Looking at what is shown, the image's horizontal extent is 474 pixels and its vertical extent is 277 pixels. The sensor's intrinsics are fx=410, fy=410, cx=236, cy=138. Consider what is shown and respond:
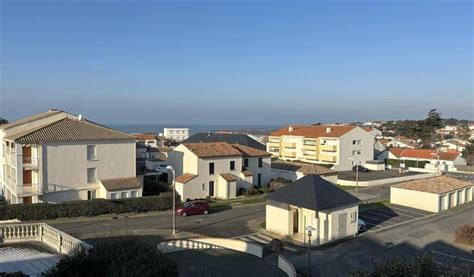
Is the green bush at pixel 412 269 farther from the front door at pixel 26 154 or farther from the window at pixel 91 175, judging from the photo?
the front door at pixel 26 154

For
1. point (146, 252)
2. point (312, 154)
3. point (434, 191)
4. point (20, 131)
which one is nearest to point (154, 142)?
point (312, 154)

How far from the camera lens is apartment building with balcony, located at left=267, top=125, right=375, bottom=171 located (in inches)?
2808

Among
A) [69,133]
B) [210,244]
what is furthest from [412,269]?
[69,133]

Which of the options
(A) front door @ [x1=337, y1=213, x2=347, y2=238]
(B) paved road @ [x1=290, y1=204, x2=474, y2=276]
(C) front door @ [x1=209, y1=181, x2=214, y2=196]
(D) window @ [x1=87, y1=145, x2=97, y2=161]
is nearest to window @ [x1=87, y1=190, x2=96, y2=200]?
(D) window @ [x1=87, y1=145, x2=97, y2=161]

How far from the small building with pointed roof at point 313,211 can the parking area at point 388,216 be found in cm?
414

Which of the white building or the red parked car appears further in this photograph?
the white building

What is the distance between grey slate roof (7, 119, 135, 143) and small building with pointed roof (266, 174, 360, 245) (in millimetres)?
18917

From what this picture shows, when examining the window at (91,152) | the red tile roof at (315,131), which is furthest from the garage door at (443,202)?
the window at (91,152)

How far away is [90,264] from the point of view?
1076 centimetres

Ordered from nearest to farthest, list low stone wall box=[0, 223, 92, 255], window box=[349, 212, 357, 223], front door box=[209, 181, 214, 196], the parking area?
low stone wall box=[0, 223, 92, 255] < window box=[349, 212, 357, 223] < the parking area < front door box=[209, 181, 214, 196]

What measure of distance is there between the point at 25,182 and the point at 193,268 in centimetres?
2259

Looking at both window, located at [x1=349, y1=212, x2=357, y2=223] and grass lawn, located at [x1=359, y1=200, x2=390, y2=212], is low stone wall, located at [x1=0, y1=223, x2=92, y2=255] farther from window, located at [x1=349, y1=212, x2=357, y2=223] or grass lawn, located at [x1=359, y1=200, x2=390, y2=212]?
grass lawn, located at [x1=359, y1=200, x2=390, y2=212]

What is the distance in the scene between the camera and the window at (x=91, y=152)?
1533 inches

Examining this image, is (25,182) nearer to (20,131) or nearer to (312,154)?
(20,131)
